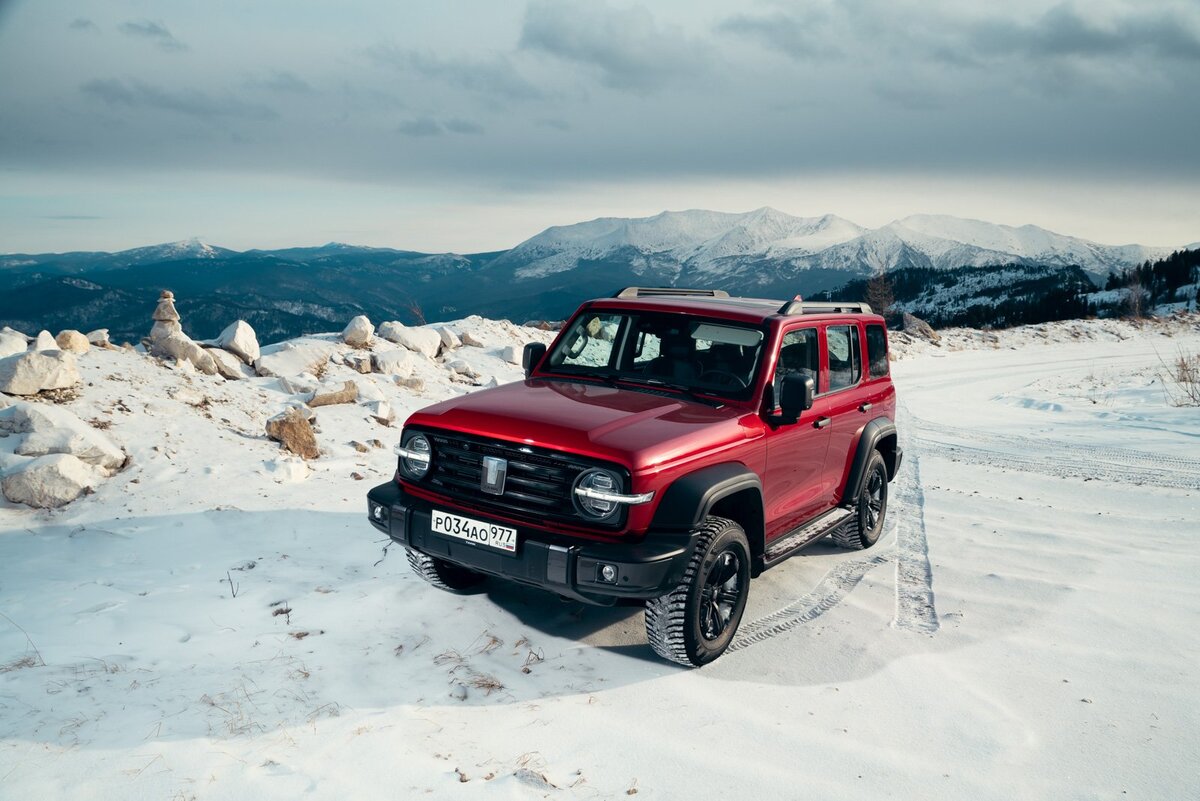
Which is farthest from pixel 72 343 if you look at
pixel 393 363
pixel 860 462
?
pixel 860 462

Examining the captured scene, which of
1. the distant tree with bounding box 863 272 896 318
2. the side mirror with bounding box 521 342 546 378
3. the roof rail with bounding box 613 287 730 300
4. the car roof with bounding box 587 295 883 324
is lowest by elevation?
the side mirror with bounding box 521 342 546 378

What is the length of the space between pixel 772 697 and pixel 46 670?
12.6ft

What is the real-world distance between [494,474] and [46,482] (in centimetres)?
472

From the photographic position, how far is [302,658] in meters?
4.38

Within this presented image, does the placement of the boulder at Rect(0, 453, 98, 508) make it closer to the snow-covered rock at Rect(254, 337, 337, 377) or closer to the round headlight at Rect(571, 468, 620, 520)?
the snow-covered rock at Rect(254, 337, 337, 377)

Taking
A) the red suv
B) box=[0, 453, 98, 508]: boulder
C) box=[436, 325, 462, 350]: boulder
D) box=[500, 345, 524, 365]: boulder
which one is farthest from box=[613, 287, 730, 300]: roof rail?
box=[436, 325, 462, 350]: boulder

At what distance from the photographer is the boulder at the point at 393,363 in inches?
528

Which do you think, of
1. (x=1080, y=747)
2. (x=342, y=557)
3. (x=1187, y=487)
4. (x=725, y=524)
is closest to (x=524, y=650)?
(x=725, y=524)

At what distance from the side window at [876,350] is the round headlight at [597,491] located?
11.8 feet

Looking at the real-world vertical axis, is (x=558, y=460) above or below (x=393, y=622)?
above

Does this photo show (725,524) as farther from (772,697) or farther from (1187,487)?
(1187,487)

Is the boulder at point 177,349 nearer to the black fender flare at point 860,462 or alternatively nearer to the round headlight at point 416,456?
the round headlight at point 416,456

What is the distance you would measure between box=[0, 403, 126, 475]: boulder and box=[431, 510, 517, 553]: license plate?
14.8 feet

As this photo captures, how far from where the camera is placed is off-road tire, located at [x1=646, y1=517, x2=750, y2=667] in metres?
4.24
